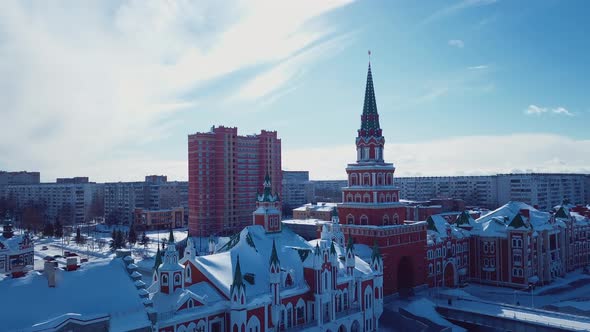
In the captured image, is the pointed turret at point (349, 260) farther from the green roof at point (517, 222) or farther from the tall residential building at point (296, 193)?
the tall residential building at point (296, 193)

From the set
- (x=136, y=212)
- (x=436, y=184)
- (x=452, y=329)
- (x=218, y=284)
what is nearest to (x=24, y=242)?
(x=218, y=284)

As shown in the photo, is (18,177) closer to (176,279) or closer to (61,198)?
(61,198)

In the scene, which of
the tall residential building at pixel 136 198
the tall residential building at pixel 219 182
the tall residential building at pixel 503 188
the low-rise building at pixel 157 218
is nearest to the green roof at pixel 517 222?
the tall residential building at pixel 219 182

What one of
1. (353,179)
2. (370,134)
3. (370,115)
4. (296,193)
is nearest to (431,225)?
(353,179)

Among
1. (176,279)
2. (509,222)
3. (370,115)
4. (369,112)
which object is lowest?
(176,279)

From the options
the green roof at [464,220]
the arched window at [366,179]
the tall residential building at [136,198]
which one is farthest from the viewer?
the tall residential building at [136,198]

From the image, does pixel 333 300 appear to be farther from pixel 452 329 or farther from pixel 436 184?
pixel 436 184

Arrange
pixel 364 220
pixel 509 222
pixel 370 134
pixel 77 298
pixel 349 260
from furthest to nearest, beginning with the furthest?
pixel 509 222 < pixel 370 134 < pixel 364 220 < pixel 349 260 < pixel 77 298
